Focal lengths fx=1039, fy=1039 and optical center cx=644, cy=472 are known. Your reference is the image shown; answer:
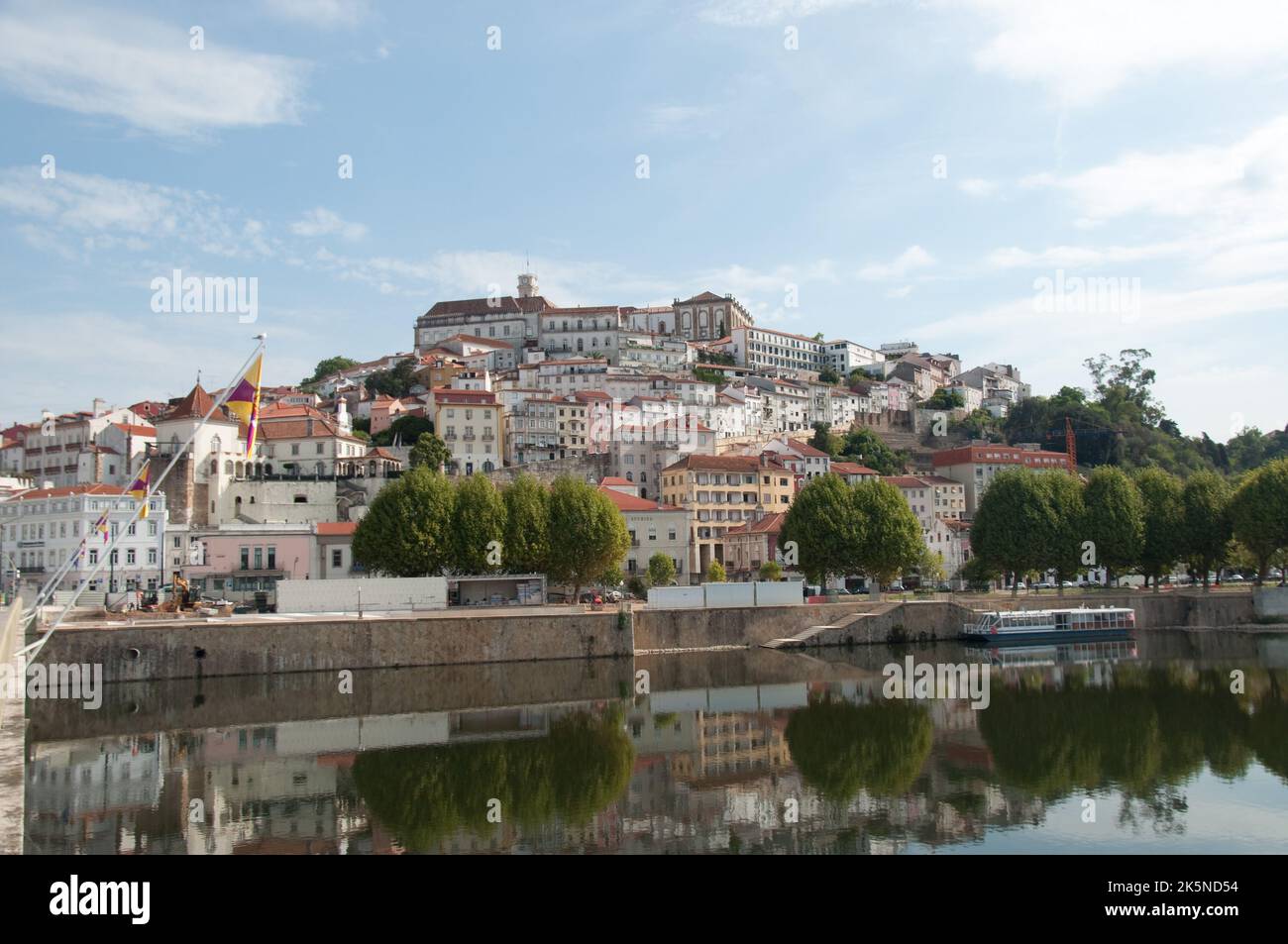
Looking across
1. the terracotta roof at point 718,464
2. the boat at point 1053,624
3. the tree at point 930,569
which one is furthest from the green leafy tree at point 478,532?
the tree at point 930,569

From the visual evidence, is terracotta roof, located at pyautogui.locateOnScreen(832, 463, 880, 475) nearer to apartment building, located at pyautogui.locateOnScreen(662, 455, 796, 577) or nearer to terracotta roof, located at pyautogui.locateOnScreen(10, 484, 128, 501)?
apartment building, located at pyautogui.locateOnScreen(662, 455, 796, 577)

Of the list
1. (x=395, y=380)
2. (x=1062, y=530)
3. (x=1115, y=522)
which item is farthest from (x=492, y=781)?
(x=395, y=380)

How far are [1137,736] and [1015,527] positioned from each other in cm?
3676

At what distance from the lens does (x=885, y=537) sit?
59.0 metres

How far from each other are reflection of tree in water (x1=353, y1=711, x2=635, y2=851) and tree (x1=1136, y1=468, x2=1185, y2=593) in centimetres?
4941

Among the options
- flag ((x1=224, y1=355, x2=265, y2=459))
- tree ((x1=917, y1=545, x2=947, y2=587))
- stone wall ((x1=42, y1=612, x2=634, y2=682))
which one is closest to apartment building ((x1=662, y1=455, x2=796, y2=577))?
tree ((x1=917, y1=545, x2=947, y2=587))

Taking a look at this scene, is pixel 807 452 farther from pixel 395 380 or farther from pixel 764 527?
pixel 395 380

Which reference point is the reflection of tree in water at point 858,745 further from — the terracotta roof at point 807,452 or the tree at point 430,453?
the terracotta roof at point 807,452

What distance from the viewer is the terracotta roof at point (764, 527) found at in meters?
70.9

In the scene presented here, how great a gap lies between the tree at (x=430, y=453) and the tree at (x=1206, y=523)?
5281cm

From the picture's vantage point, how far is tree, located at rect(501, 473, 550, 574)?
53.0m

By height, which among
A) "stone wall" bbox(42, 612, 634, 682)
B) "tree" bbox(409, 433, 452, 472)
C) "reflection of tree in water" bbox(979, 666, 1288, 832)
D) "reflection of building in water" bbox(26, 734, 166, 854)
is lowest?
"reflection of tree in water" bbox(979, 666, 1288, 832)

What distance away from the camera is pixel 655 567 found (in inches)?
2520
